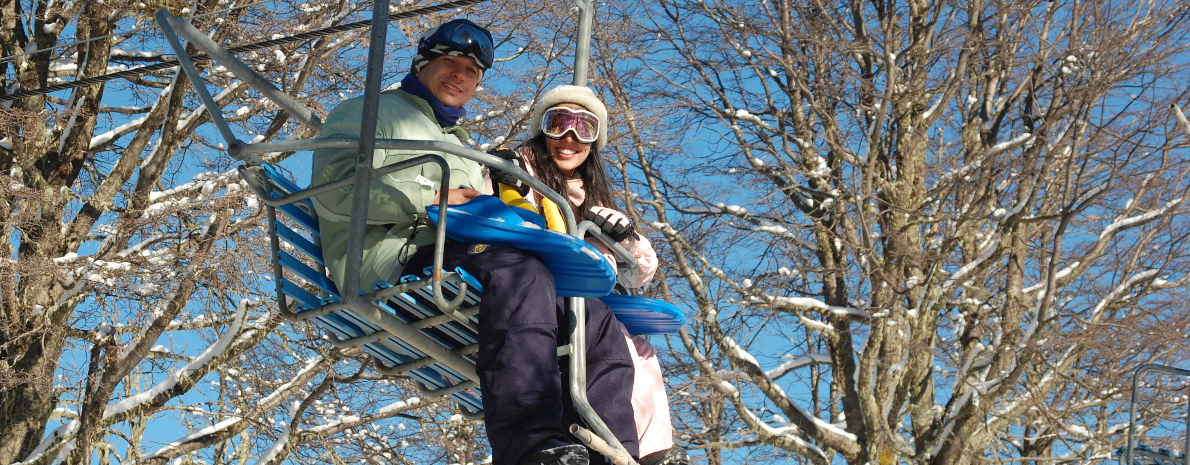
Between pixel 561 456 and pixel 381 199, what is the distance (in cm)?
88

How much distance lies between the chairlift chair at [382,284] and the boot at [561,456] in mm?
55

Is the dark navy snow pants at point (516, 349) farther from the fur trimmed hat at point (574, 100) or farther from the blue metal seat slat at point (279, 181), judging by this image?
the fur trimmed hat at point (574, 100)

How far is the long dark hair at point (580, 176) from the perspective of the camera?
3863 mm

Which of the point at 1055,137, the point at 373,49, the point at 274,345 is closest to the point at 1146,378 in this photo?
the point at 1055,137

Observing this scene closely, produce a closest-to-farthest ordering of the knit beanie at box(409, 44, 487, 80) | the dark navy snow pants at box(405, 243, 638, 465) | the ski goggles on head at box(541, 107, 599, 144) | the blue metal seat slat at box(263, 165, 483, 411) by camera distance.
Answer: the dark navy snow pants at box(405, 243, 638, 465), the blue metal seat slat at box(263, 165, 483, 411), the knit beanie at box(409, 44, 487, 80), the ski goggles on head at box(541, 107, 599, 144)

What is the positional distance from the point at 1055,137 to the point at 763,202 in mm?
2538

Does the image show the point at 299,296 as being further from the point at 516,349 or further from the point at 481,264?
the point at 516,349

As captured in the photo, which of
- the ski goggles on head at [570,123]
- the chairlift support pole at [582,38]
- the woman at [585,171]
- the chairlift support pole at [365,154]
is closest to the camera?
the chairlift support pole at [365,154]

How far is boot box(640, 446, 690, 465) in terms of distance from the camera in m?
3.56

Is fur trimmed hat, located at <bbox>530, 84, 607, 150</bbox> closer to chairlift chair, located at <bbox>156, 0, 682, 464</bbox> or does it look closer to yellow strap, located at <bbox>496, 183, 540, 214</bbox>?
yellow strap, located at <bbox>496, 183, 540, 214</bbox>

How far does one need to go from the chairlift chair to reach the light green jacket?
7cm

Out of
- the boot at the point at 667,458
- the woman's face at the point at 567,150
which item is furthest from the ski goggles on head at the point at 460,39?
the boot at the point at 667,458

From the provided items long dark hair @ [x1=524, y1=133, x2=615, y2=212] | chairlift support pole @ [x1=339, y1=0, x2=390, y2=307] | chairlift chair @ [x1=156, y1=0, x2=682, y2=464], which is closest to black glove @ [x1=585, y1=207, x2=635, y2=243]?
chairlift chair @ [x1=156, y1=0, x2=682, y2=464]

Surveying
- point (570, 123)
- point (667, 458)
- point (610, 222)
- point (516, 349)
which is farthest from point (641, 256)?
point (516, 349)
